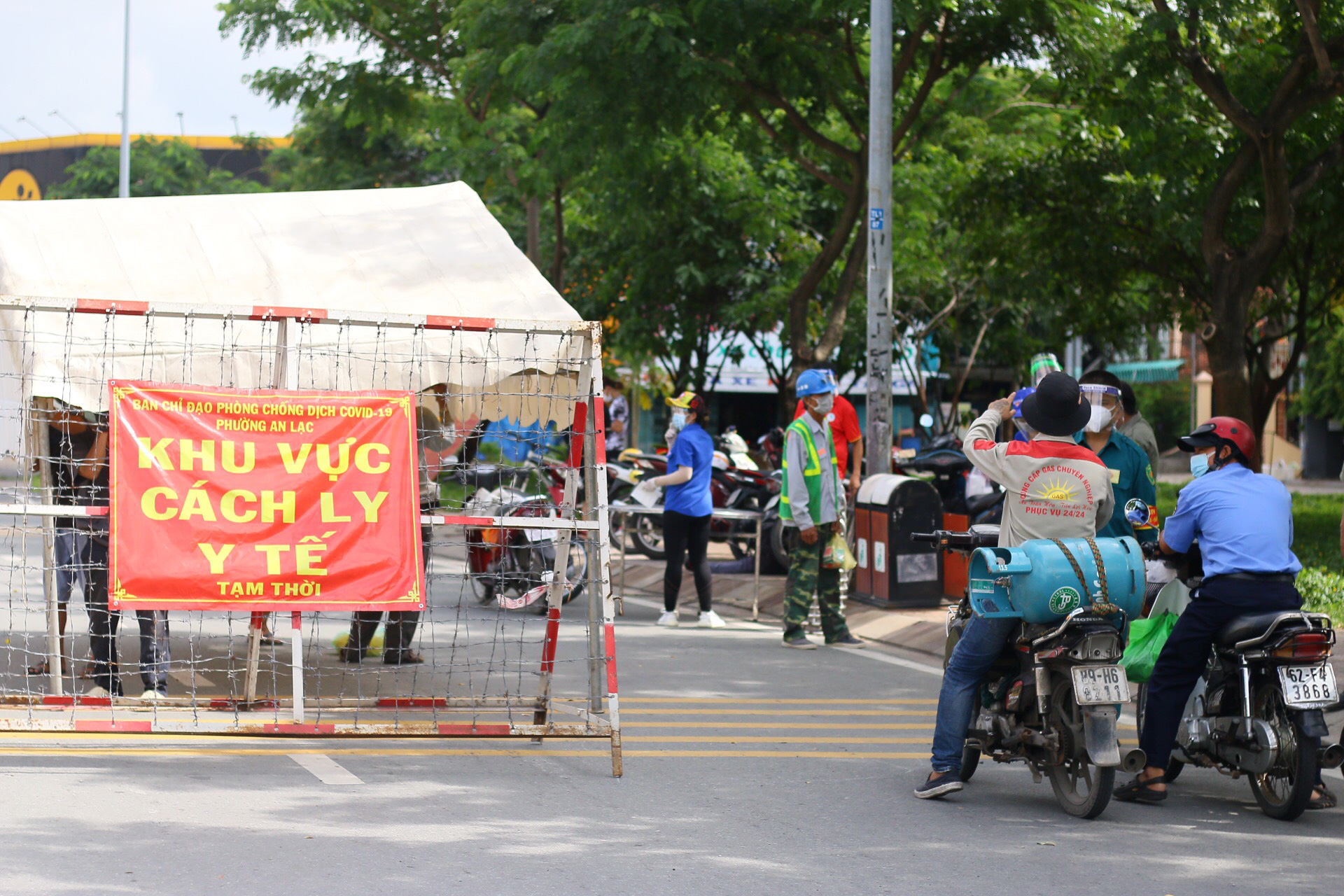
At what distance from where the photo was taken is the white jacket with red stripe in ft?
19.5

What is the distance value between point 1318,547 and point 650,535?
7.46 metres

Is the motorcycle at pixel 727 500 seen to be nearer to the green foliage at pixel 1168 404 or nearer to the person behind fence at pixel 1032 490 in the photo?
the person behind fence at pixel 1032 490

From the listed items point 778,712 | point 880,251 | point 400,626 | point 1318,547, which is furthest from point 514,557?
point 1318,547

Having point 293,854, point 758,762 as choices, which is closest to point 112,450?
point 293,854

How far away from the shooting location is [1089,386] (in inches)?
287

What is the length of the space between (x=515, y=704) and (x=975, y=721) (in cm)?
249

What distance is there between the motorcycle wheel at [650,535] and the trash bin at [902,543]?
12.3ft

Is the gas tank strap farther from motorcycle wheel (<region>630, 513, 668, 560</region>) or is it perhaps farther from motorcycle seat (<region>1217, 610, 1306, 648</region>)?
motorcycle wheel (<region>630, 513, 668, 560</region>)

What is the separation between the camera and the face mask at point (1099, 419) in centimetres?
708

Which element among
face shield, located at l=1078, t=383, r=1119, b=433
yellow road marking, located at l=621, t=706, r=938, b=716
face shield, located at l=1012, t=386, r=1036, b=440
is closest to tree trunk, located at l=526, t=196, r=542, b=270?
yellow road marking, located at l=621, t=706, r=938, b=716

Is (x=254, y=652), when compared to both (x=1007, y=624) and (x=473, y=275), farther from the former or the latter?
(x=1007, y=624)

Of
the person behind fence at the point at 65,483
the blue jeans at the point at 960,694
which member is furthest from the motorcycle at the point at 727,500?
the blue jeans at the point at 960,694

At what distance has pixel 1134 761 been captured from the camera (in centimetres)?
589

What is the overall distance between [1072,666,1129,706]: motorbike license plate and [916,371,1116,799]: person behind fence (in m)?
0.45
